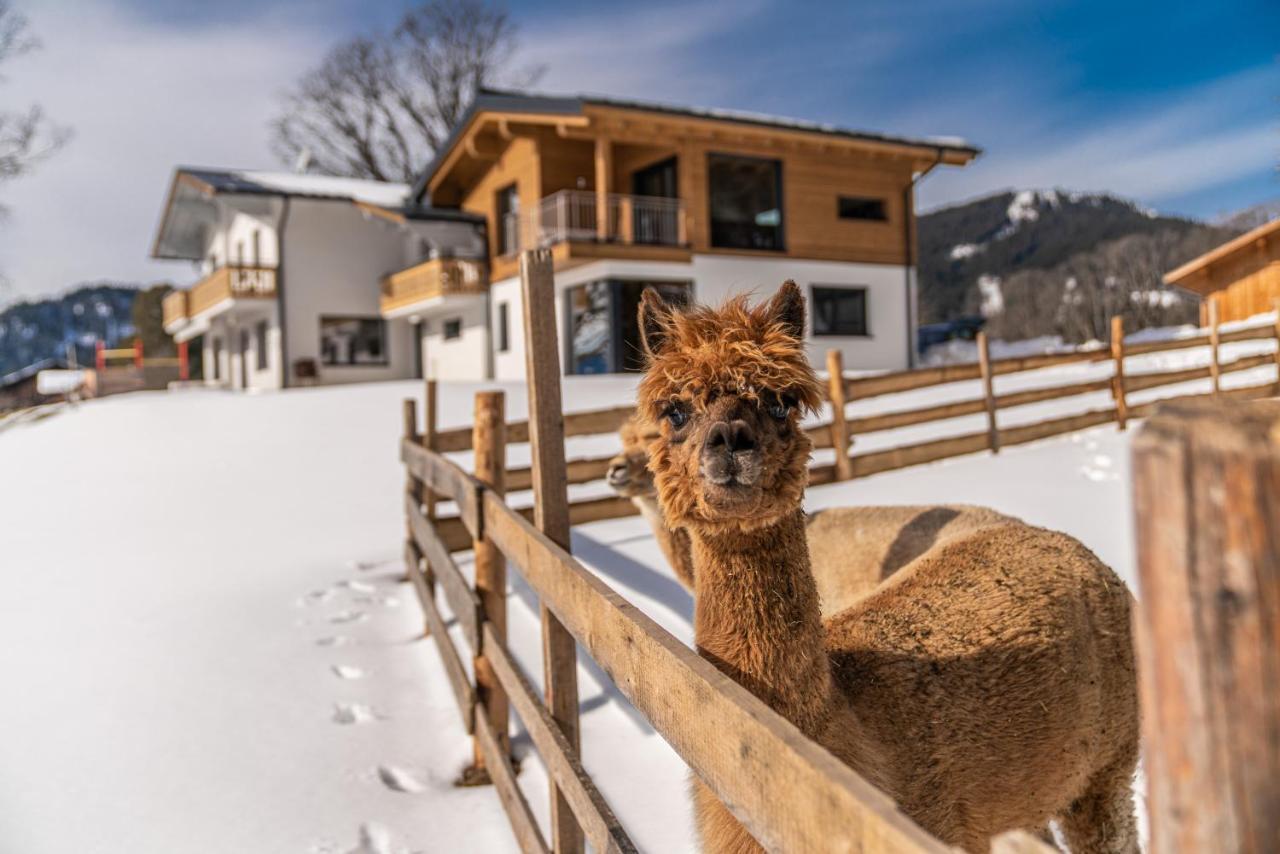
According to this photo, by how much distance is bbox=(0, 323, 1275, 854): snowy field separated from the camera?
3.58 meters

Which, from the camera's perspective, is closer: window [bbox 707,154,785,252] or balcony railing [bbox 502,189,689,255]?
balcony railing [bbox 502,189,689,255]

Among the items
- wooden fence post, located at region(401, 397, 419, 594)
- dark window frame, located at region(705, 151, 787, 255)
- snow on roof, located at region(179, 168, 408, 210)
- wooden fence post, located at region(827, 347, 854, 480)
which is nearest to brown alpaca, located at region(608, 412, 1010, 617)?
wooden fence post, located at region(401, 397, 419, 594)

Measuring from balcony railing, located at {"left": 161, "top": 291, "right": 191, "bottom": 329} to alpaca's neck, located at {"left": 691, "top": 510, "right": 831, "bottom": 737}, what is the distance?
36.4 m

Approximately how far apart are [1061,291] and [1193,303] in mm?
7400

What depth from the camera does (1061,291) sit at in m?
37.8

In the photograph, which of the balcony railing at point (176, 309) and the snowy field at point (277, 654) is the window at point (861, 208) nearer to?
the snowy field at point (277, 654)

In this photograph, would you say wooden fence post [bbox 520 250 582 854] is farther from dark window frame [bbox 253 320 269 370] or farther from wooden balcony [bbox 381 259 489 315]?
dark window frame [bbox 253 320 269 370]

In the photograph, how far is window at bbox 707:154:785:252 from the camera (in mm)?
23828

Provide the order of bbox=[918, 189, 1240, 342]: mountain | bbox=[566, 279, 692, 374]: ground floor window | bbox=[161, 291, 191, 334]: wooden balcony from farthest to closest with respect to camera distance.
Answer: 1. bbox=[161, 291, 191, 334]: wooden balcony
2. bbox=[918, 189, 1240, 342]: mountain
3. bbox=[566, 279, 692, 374]: ground floor window

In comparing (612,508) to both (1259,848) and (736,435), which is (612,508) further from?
(1259,848)

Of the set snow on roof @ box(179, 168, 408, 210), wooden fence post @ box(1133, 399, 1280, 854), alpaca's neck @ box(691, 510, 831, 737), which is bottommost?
alpaca's neck @ box(691, 510, 831, 737)

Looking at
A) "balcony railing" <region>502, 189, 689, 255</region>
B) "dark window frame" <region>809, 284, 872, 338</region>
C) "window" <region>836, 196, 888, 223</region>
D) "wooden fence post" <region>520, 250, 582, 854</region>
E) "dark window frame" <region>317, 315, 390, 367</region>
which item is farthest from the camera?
"dark window frame" <region>317, 315, 390, 367</region>

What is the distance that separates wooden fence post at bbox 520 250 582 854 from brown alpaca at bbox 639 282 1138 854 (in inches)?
31.8

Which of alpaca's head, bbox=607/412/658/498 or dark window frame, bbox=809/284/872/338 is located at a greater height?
dark window frame, bbox=809/284/872/338
